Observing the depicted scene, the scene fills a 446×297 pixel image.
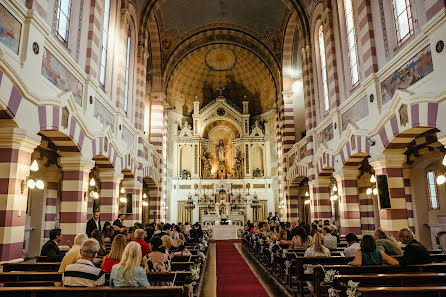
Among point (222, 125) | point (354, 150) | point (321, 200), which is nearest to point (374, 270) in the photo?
point (354, 150)

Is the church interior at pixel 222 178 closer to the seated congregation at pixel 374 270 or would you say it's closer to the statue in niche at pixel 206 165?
the seated congregation at pixel 374 270

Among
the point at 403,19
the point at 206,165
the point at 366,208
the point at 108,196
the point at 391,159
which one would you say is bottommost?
the point at 366,208

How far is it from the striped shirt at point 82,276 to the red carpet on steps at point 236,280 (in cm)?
407

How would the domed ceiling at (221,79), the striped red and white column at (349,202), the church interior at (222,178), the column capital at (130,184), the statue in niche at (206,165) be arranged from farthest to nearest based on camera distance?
the statue in niche at (206,165) → the domed ceiling at (221,79) → the column capital at (130,184) → the striped red and white column at (349,202) → the church interior at (222,178)

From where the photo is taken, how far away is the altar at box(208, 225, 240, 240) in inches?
952

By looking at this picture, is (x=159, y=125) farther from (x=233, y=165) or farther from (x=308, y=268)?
(x=308, y=268)

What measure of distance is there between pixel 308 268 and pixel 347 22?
33.8ft

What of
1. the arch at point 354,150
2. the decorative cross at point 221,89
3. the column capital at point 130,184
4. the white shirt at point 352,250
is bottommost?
the white shirt at point 352,250

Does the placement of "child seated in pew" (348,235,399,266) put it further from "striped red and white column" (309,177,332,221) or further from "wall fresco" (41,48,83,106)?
"striped red and white column" (309,177,332,221)

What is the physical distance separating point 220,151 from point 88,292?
88.0 ft

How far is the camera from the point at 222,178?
98.5 feet

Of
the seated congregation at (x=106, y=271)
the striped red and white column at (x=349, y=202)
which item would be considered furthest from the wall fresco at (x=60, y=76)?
the striped red and white column at (x=349, y=202)

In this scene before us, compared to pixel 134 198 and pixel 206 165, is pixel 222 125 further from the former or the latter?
pixel 134 198

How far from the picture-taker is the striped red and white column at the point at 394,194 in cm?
1002
